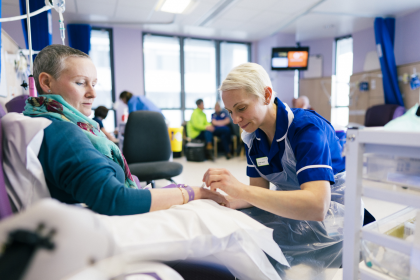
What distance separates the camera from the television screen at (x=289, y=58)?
596 cm

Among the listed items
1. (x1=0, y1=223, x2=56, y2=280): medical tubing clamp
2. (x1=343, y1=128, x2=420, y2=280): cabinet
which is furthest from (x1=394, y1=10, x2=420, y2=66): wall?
(x1=0, y1=223, x2=56, y2=280): medical tubing clamp

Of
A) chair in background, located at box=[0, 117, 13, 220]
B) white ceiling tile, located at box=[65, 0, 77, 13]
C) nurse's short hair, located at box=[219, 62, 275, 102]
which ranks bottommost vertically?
chair in background, located at box=[0, 117, 13, 220]

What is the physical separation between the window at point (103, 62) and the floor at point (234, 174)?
224cm

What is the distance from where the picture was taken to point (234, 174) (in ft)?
13.2

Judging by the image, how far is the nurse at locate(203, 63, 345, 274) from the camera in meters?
0.88

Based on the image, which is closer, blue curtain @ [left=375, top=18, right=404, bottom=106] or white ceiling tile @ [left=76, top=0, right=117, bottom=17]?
white ceiling tile @ [left=76, top=0, right=117, bottom=17]

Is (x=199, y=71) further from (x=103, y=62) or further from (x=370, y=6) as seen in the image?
(x=370, y=6)

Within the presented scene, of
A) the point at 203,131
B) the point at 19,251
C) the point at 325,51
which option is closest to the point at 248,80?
the point at 19,251

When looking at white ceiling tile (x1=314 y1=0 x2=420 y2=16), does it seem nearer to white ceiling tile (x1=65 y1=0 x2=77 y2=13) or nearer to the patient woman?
white ceiling tile (x1=65 y1=0 x2=77 y2=13)

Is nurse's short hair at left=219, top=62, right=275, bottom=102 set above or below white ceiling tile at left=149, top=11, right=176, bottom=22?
below

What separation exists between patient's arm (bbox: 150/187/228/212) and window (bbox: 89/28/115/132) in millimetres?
5275

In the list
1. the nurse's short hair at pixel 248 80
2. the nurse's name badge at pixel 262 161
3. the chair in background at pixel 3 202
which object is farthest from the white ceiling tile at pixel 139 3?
the chair in background at pixel 3 202

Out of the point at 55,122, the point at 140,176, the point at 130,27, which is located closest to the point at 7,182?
the point at 55,122

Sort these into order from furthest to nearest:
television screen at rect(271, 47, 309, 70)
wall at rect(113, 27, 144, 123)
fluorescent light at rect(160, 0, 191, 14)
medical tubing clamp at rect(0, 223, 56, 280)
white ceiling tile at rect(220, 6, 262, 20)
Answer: television screen at rect(271, 47, 309, 70) < wall at rect(113, 27, 144, 123) < white ceiling tile at rect(220, 6, 262, 20) < fluorescent light at rect(160, 0, 191, 14) < medical tubing clamp at rect(0, 223, 56, 280)
